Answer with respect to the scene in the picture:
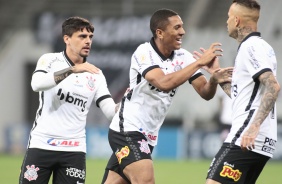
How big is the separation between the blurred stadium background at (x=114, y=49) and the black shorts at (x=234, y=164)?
13.7 metres

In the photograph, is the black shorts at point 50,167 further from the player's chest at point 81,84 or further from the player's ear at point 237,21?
the player's ear at point 237,21

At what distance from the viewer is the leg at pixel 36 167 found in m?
8.05

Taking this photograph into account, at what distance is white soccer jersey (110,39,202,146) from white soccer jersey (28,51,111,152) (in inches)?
16.8

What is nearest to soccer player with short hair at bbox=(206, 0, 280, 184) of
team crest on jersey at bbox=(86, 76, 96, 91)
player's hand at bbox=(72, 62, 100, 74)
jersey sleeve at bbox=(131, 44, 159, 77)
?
jersey sleeve at bbox=(131, 44, 159, 77)

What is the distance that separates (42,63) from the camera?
325 inches

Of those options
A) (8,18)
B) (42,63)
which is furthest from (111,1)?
(42,63)

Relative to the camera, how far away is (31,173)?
805 cm

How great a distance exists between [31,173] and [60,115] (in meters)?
0.67

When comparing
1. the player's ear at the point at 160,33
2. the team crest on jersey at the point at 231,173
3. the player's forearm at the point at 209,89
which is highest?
the player's ear at the point at 160,33

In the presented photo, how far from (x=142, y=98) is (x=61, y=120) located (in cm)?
88

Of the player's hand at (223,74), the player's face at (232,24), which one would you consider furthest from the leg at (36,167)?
the player's face at (232,24)

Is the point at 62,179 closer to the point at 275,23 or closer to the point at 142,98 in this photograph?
the point at 142,98

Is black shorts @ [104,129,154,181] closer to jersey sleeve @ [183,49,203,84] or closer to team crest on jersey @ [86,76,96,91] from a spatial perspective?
team crest on jersey @ [86,76,96,91]

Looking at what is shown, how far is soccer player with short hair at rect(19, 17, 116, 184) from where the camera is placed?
26.5 feet
